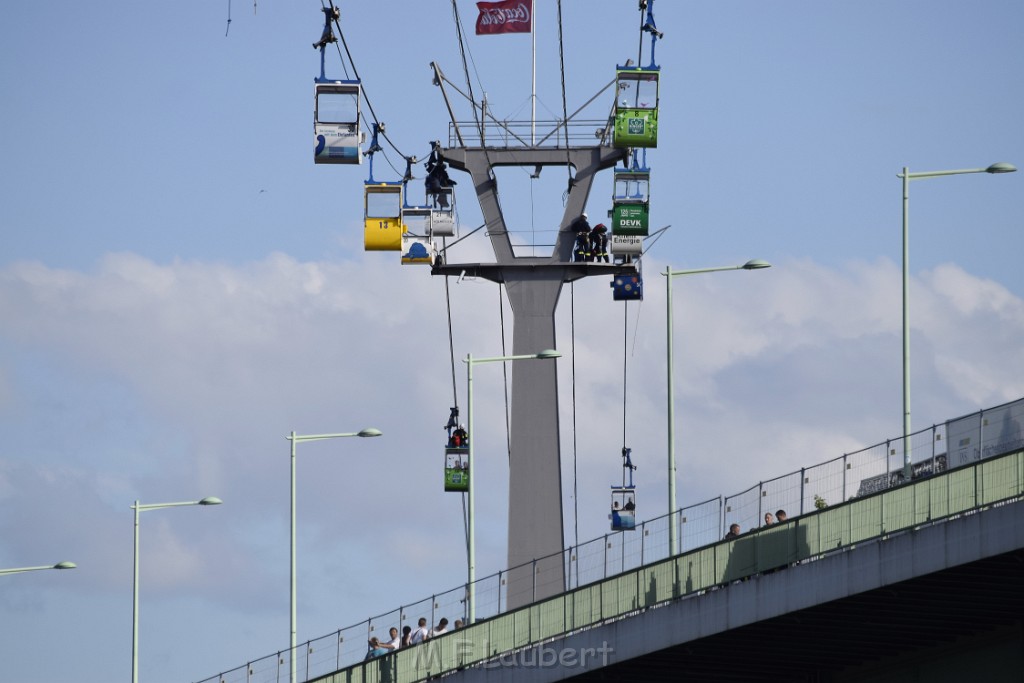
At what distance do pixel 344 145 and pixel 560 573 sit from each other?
34.4 feet

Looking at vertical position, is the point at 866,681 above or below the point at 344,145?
below

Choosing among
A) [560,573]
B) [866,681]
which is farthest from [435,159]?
[866,681]

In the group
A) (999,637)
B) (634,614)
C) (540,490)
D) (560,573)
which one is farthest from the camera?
(540,490)

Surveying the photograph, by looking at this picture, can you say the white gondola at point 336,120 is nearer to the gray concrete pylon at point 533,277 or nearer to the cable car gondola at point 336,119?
the cable car gondola at point 336,119

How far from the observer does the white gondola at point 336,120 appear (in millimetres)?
46906

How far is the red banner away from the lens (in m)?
62.2

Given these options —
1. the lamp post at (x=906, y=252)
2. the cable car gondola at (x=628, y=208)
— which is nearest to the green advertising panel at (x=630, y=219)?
the cable car gondola at (x=628, y=208)

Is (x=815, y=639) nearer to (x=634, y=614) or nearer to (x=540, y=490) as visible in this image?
(x=634, y=614)

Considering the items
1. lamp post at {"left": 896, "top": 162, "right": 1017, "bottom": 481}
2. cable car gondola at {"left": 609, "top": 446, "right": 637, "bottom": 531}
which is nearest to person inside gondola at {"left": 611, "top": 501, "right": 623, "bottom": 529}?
cable car gondola at {"left": 609, "top": 446, "right": 637, "bottom": 531}

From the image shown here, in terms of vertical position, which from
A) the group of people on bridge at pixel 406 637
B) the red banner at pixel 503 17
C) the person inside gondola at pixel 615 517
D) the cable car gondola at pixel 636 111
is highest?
the red banner at pixel 503 17

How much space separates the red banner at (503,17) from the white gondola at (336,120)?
15.7 metres

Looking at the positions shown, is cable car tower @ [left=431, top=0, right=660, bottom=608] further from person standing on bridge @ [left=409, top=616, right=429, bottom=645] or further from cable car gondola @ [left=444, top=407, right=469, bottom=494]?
person standing on bridge @ [left=409, top=616, right=429, bottom=645]

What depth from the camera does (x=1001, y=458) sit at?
34.0 m

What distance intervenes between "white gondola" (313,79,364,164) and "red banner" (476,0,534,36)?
15.7m
